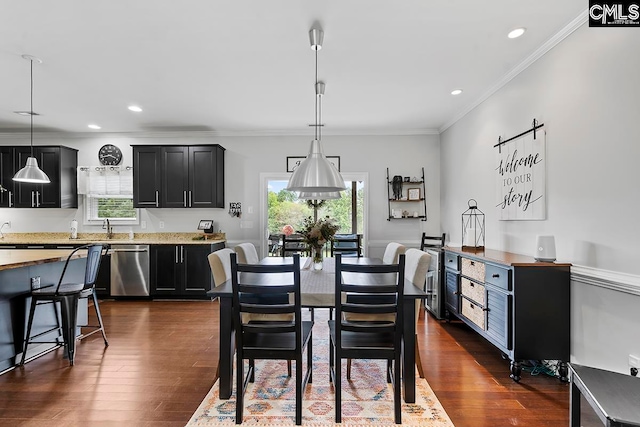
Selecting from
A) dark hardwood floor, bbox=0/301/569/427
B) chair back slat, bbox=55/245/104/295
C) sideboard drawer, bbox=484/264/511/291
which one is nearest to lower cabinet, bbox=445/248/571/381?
sideboard drawer, bbox=484/264/511/291

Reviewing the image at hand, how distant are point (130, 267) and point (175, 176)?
1579mm

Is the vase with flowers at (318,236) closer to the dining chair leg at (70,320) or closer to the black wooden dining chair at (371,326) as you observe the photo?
the black wooden dining chair at (371,326)

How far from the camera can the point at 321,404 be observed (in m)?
2.26

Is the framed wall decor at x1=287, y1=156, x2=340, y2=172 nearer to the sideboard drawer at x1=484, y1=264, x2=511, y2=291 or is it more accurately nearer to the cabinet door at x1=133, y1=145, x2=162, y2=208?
the cabinet door at x1=133, y1=145, x2=162, y2=208

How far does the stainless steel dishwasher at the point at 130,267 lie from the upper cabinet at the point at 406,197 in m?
4.01

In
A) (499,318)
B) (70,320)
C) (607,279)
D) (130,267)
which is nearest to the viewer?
(607,279)

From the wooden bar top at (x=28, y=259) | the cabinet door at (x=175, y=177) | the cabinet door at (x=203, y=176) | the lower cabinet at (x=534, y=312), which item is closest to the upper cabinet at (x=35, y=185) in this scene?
the cabinet door at (x=175, y=177)

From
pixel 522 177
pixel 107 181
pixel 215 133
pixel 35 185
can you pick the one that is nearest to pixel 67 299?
pixel 107 181

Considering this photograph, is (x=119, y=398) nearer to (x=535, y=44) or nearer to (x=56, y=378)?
(x=56, y=378)

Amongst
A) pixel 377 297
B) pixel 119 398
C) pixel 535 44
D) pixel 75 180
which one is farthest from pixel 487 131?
pixel 75 180

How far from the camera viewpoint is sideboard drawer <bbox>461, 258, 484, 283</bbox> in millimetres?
3082

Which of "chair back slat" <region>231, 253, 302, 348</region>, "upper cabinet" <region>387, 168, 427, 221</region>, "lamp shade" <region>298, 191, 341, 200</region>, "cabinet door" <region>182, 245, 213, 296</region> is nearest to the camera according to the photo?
"chair back slat" <region>231, 253, 302, 348</region>

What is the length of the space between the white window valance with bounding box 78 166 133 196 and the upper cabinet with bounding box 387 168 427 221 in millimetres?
4469

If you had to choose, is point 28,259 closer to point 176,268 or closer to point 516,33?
point 176,268
